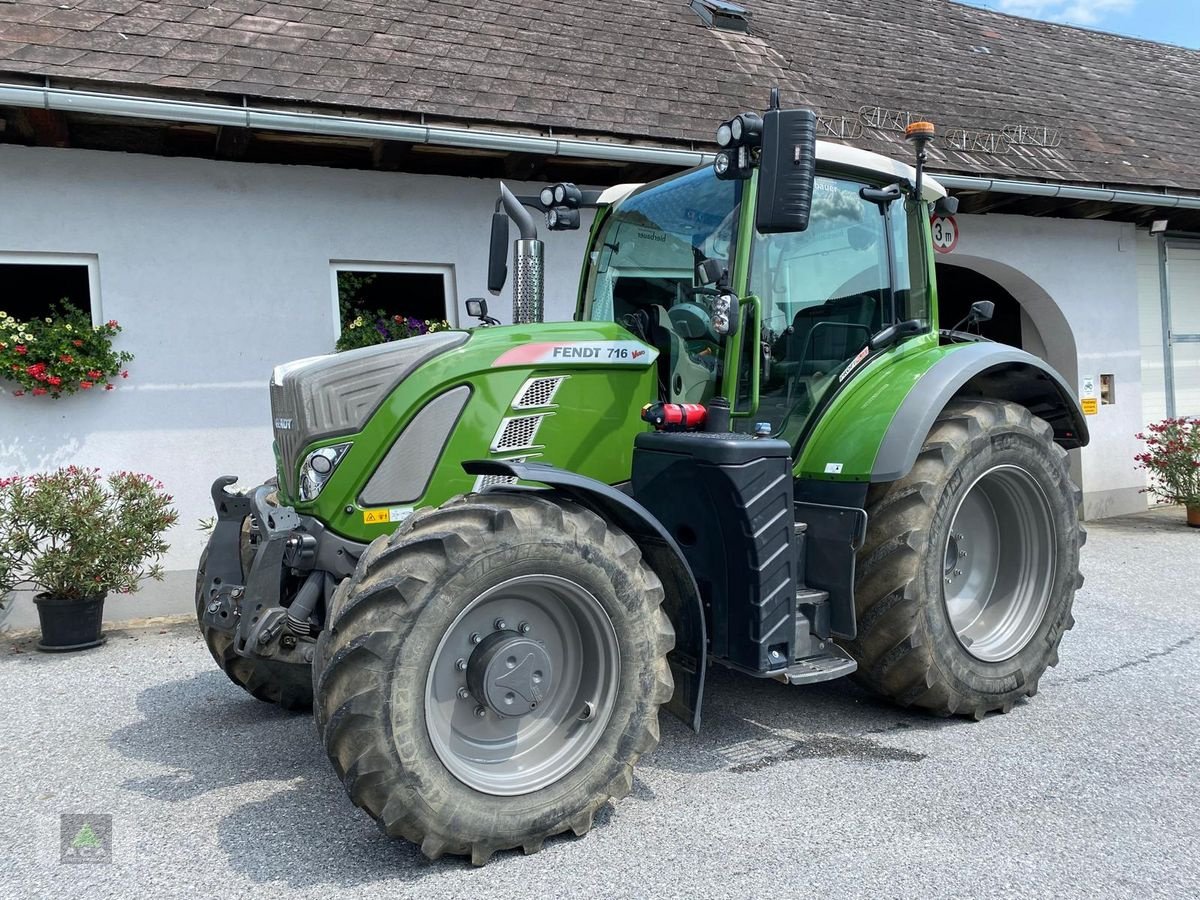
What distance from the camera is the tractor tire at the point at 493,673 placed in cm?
273

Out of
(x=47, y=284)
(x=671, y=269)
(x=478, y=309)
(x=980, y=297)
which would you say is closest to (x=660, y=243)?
(x=671, y=269)

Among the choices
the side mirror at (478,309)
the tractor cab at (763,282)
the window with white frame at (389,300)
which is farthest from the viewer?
the window with white frame at (389,300)

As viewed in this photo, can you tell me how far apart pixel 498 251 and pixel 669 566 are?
1682 millimetres

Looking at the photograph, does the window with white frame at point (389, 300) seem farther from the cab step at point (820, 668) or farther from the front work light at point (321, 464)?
the cab step at point (820, 668)

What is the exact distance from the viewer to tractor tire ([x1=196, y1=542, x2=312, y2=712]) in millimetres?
4059

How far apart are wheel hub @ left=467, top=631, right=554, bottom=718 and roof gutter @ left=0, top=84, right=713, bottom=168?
454 cm

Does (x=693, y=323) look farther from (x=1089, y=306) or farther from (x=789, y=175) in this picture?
(x=1089, y=306)

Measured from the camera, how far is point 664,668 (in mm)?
3174

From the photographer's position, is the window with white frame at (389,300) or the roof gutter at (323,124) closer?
the roof gutter at (323,124)

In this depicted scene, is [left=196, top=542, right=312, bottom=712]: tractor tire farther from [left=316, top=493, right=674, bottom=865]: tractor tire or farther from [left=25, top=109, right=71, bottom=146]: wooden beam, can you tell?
[left=25, top=109, right=71, bottom=146]: wooden beam

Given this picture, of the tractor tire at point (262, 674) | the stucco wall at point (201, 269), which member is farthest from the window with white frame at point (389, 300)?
the tractor tire at point (262, 674)

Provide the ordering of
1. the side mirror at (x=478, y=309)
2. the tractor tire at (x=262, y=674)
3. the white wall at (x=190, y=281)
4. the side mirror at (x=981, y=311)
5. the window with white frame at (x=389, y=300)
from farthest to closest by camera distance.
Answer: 1. the window with white frame at (x=389, y=300)
2. the white wall at (x=190, y=281)
3. the side mirror at (x=981, y=311)
4. the side mirror at (x=478, y=309)
5. the tractor tire at (x=262, y=674)

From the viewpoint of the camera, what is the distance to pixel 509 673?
2986 mm

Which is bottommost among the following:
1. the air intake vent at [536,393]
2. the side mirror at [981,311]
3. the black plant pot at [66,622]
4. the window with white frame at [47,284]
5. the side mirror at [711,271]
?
the black plant pot at [66,622]
